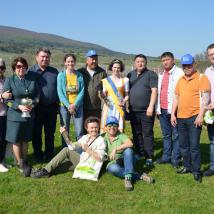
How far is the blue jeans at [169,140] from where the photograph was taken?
773cm

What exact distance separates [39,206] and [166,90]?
3489 millimetres

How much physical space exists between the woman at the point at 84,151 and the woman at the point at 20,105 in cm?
41

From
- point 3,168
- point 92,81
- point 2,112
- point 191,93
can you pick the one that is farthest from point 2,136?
point 191,93

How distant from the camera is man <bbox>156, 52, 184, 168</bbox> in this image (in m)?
7.55

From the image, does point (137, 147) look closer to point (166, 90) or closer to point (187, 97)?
point (166, 90)

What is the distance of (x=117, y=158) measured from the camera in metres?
7.16

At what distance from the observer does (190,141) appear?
22.7 feet

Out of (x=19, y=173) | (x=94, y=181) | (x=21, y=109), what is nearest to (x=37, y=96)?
(x=21, y=109)

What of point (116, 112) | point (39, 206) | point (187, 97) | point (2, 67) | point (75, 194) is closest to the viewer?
point (39, 206)

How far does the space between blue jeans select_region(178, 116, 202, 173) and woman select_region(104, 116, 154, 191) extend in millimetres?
862

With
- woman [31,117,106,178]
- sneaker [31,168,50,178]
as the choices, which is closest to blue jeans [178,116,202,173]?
woman [31,117,106,178]

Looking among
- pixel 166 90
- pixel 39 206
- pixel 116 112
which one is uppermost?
pixel 166 90

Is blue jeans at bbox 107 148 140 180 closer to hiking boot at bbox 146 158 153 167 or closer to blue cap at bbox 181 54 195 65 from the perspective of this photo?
hiking boot at bbox 146 158 153 167

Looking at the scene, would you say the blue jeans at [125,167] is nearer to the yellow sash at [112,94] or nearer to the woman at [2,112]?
the yellow sash at [112,94]
